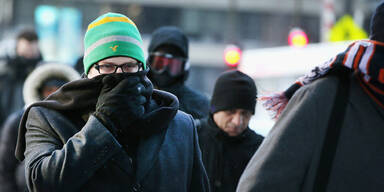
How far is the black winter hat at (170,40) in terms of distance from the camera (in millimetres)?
5743

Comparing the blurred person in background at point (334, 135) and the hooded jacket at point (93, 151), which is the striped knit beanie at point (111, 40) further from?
the blurred person in background at point (334, 135)

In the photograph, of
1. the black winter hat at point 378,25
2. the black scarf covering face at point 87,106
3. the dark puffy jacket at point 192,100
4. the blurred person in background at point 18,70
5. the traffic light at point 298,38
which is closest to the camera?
the black winter hat at point 378,25

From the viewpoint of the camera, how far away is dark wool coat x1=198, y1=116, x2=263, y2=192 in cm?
471

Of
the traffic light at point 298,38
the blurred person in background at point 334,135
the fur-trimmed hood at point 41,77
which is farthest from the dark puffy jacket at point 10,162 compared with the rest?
the traffic light at point 298,38

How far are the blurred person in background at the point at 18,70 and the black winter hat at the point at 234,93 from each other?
3.56 meters

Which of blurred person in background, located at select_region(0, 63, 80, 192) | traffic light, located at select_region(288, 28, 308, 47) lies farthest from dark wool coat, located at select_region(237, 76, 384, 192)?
traffic light, located at select_region(288, 28, 308, 47)

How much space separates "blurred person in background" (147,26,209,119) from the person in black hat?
0.33m

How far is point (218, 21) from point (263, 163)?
40449 millimetres

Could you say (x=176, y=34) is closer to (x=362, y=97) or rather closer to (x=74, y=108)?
A: (x=74, y=108)

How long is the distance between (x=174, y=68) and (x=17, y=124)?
1.32 m

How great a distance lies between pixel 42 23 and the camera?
2439 centimetres

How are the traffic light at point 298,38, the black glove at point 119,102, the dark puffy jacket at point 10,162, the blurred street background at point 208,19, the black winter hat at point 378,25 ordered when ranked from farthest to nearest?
1. the blurred street background at point 208,19
2. the traffic light at point 298,38
3. the dark puffy jacket at point 10,162
4. the black glove at point 119,102
5. the black winter hat at point 378,25

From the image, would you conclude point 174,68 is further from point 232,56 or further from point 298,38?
point 298,38

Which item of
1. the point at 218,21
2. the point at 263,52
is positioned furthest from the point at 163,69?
the point at 218,21
